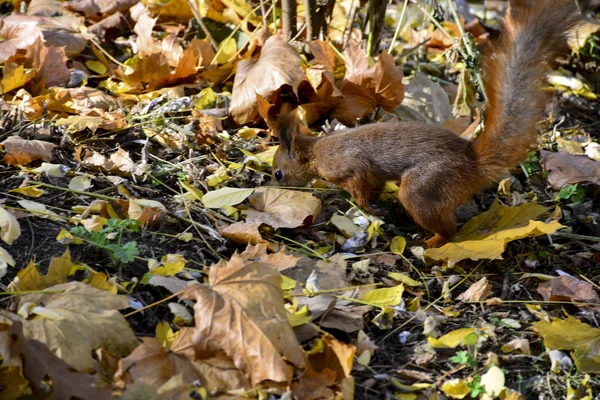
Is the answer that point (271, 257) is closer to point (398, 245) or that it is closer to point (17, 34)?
point (398, 245)

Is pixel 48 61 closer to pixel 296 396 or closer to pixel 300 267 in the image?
pixel 300 267

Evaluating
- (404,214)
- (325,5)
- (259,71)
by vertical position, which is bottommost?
(404,214)

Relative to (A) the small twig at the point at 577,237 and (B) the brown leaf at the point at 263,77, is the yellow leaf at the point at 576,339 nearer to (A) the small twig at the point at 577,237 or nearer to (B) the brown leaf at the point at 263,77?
(A) the small twig at the point at 577,237

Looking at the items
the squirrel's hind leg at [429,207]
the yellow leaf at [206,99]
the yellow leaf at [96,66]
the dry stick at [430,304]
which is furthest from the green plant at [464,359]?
the yellow leaf at [96,66]

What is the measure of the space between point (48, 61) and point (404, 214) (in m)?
2.02

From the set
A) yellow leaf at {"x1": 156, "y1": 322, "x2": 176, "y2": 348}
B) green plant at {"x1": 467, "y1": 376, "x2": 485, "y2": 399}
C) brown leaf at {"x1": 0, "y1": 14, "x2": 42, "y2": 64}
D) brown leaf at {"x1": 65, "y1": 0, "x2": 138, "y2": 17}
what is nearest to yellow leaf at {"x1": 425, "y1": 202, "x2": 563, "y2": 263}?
green plant at {"x1": 467, "y1": 376, "x2": 485, "y2": 399}

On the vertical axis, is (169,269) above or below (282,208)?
above

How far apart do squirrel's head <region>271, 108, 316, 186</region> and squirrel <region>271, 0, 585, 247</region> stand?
215 mm

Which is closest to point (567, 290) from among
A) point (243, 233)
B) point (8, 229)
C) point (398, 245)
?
point (398, 245)

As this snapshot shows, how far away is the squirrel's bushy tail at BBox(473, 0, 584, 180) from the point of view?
9.20 ft

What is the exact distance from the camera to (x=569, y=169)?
135 inches

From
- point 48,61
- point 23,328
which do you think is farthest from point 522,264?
point 48,61

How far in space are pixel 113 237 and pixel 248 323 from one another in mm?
797

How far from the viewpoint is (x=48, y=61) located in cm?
375
